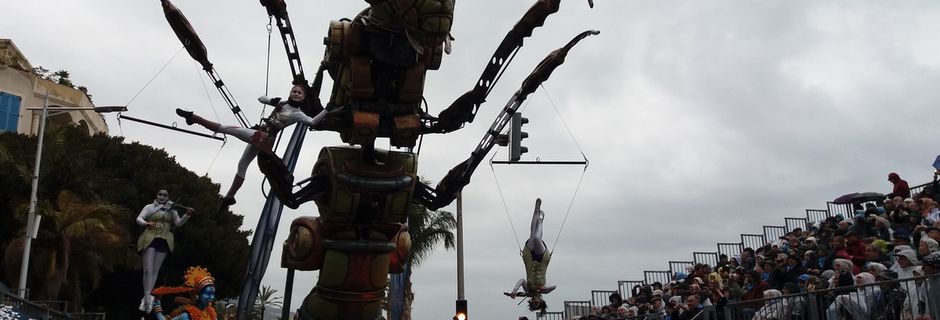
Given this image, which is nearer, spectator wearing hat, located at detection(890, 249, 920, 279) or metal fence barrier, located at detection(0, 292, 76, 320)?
spectator wearing hat, located at detection(890, 249, 920, 279)

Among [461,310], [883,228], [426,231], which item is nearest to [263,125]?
[883,228]

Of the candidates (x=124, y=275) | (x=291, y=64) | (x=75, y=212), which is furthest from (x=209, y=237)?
(x=291, y=64)

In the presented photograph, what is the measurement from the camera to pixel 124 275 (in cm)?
2892

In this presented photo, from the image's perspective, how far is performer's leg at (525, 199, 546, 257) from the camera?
13.9 m

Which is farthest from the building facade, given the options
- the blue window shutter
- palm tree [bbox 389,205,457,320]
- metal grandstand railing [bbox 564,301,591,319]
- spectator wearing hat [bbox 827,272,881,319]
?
spectator wearing hat [bbox 827,272,881,319]

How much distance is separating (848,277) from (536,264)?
549 cm

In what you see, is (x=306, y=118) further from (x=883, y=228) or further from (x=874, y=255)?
(x=883, y=228)

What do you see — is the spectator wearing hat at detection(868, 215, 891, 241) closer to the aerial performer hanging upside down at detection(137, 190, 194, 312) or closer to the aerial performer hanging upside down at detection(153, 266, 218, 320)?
the aerial performer hanging upside down at detection(153, 266, 218, 320)

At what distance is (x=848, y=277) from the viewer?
364 inches

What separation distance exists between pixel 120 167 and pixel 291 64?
22080mm

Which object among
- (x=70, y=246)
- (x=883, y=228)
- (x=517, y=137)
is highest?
(x=517, y=137)

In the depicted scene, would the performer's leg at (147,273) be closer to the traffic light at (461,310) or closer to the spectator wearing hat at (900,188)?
the traffic light at (461,310)

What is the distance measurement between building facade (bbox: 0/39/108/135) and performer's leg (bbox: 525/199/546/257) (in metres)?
23.0

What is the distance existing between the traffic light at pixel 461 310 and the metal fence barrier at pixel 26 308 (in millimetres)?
6624
